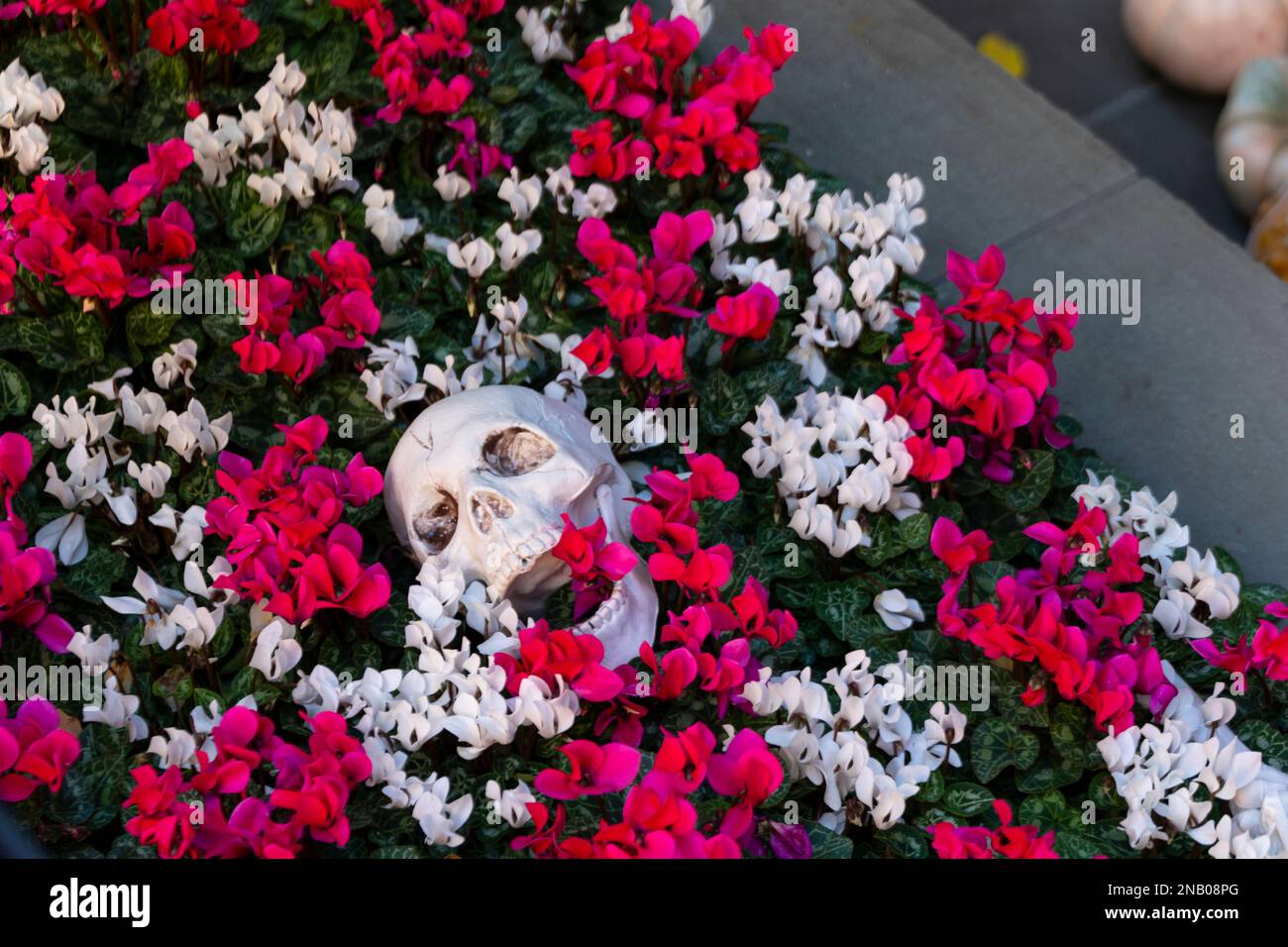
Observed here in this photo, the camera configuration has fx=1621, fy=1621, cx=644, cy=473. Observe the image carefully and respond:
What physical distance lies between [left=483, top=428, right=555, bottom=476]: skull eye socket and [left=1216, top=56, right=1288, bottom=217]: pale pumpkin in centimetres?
206

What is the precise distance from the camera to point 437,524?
220cm

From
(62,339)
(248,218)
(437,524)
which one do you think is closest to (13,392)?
(62,339)

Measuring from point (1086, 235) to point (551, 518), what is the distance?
1462mm

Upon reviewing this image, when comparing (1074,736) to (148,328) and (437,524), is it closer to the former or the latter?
(437,524)

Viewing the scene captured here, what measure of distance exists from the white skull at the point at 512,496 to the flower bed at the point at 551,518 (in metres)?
0.03

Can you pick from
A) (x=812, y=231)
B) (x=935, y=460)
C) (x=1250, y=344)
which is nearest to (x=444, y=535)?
(x=935, y=460)

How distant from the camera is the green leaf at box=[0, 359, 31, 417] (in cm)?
244

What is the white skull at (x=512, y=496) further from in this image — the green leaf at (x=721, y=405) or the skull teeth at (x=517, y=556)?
the green leaf at (x=721, y=405)

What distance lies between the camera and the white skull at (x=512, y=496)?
6.84 feet

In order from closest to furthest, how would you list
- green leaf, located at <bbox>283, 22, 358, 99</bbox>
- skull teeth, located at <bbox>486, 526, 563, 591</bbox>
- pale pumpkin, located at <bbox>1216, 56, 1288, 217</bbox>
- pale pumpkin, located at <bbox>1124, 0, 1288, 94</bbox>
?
skull teeth, located at <bbox>486, 526, 563, 591</bbox> → green leaf, located at <bbox>283, 22, 358, 99</bbox> → pale pumpkin, located at <bbox>1216, 56, 1288, 217</bbox> → pale pumpkin, located at <bbox>1124, 0, 1288, 94</bbox>

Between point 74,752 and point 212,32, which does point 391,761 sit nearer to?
point 74,752

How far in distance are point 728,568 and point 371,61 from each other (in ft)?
4.90

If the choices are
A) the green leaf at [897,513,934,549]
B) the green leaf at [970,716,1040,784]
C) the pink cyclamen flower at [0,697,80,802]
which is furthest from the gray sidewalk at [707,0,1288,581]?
the pink cyclamen flower at [0,697,80,802]

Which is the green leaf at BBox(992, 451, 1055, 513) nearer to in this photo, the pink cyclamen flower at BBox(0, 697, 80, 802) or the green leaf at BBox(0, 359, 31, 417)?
the pink cyclamen flower at BBox(0, 697, 80, 802)
